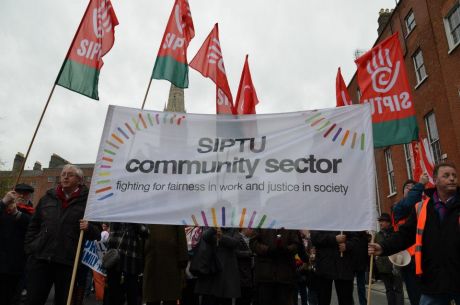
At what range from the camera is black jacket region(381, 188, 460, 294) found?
318cm

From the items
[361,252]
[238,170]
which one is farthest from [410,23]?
[238,170]

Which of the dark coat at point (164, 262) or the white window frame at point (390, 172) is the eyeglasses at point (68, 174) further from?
the white window frame at point (390, 172)

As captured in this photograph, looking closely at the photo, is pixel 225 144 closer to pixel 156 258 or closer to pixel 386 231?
pixel 156 258

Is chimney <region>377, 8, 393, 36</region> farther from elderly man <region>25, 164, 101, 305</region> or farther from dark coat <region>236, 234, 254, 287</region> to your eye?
elderly man <region>25, 164, 101, 305</region>

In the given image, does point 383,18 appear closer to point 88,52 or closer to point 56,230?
point 88,52

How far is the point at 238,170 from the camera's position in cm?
437

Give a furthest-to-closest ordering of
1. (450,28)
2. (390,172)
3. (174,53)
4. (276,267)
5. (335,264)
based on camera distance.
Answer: (390,172), (450,28), (174,53), (335,264), (276,267)

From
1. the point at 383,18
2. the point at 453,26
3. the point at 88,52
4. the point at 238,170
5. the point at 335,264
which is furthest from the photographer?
the point at 383,18

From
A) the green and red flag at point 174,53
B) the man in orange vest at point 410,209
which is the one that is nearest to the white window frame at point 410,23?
the green and red flag at point 174,53

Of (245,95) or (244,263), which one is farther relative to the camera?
(245,95)

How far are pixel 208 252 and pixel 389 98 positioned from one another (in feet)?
10.8

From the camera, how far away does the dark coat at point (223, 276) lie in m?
4.92

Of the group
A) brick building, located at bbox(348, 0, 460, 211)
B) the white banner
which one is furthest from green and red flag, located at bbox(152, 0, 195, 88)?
brick building, located at bbox(348, 0, 460, 211)

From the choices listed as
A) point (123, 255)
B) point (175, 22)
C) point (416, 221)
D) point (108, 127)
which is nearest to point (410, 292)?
point (416, 221)
